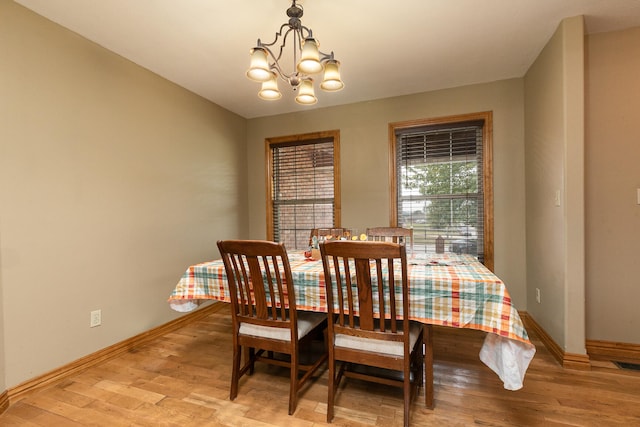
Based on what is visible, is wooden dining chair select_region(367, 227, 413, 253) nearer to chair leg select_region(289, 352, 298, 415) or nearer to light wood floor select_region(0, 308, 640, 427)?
light wood floor select_region(0, 308, 640, 427)

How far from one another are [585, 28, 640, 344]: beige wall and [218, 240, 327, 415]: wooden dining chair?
2.20 meters

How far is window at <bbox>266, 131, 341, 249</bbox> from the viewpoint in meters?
3.71

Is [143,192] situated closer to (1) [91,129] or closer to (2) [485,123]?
(1) [91,129]

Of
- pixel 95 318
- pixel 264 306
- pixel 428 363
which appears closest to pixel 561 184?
pixel 428 363

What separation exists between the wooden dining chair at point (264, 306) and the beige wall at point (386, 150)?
6.48 ft

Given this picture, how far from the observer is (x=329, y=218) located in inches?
147

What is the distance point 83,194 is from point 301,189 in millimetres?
2263

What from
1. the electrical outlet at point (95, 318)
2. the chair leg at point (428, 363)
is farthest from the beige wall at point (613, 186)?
the electrical outlet at point (95, 318)

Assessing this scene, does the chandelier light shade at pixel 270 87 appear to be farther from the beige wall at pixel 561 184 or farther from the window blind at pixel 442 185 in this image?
the beige wall at pixel 561 184

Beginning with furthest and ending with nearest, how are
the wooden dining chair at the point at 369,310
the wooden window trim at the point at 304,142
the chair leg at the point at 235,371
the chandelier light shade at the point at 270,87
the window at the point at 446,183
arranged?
1. the wooden window trim at the point at 304,142
2. the window at the point at 446,183
3. the chandelier light shade at the point at 270,87
4. the chair leg at the point at 235,371
5. the wooden dining chair at the point at 369,310

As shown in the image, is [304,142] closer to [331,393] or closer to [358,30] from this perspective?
[358,30]

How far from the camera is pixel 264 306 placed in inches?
66.1

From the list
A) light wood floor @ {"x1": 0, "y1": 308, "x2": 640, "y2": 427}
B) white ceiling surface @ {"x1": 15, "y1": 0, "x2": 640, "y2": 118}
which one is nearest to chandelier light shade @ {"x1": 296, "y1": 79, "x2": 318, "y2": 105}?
white ceiling surface @ {"x1": 15, "y1": 0, "x2": 640, "y2": 118}

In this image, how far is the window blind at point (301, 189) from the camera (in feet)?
12.3
